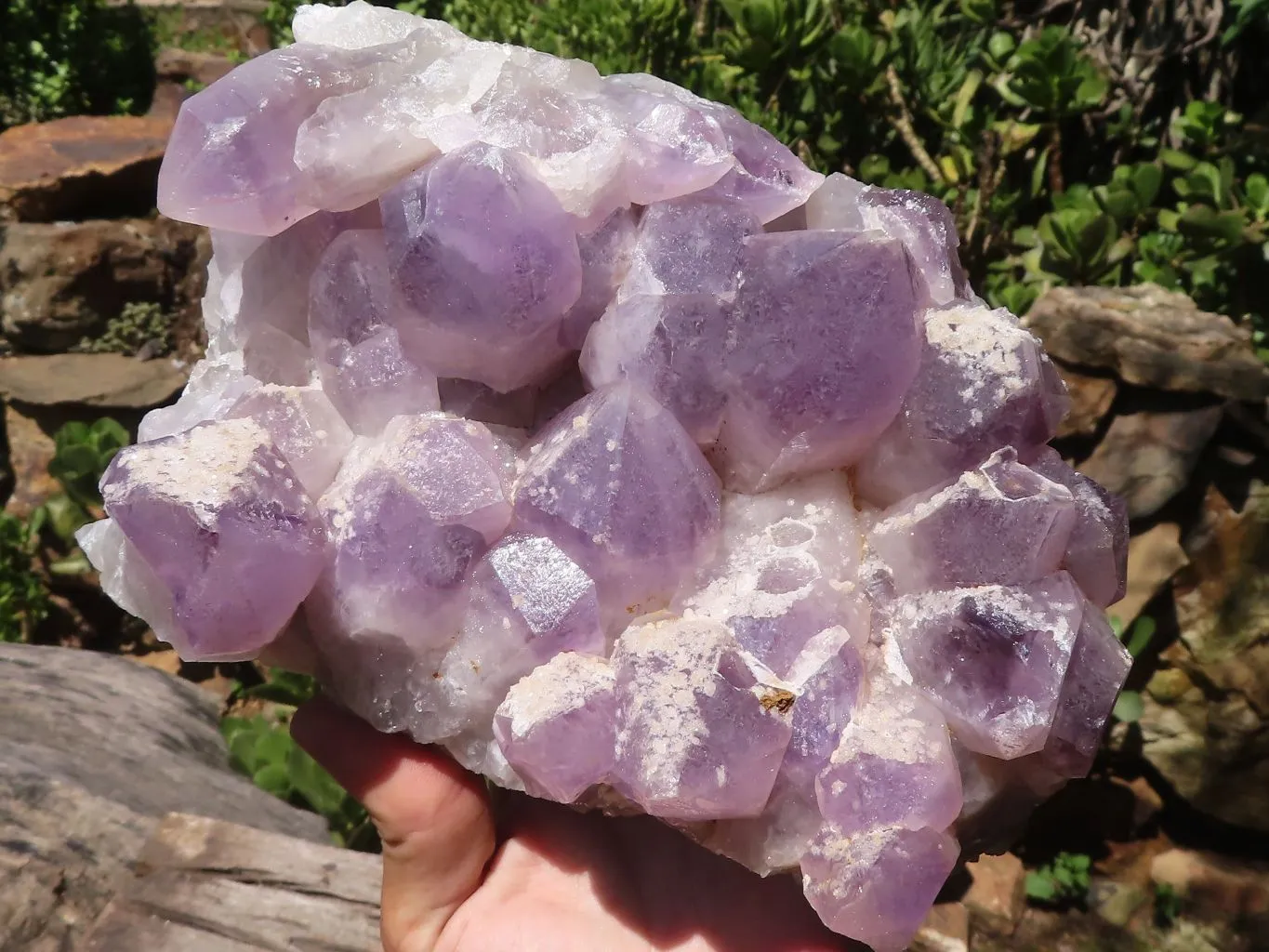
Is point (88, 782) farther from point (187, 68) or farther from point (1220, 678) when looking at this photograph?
point (187, 68)

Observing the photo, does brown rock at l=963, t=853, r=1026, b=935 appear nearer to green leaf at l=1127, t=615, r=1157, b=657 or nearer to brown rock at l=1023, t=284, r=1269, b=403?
green leaf at l=1127, t=615, r=1157, b=657

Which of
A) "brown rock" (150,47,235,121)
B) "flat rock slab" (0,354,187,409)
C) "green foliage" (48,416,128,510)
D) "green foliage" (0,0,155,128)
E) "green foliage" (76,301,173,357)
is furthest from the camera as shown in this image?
"brown rock" (150,47,235,121)

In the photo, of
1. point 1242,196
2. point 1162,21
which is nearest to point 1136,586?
point 1242,196

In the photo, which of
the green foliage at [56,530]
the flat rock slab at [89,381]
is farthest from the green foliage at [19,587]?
the flat rock slab at [89,381]

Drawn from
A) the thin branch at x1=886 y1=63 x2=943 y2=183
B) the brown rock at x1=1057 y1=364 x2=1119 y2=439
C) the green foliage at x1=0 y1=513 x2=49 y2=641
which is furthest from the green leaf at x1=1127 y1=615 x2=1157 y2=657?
the green foliage at x1=0 y1=513 x2=49 y2=641

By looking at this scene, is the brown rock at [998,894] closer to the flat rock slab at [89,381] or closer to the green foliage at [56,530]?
the green foliage at [56,530]

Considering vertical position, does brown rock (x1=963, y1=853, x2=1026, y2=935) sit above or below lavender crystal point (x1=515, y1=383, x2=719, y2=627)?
below
